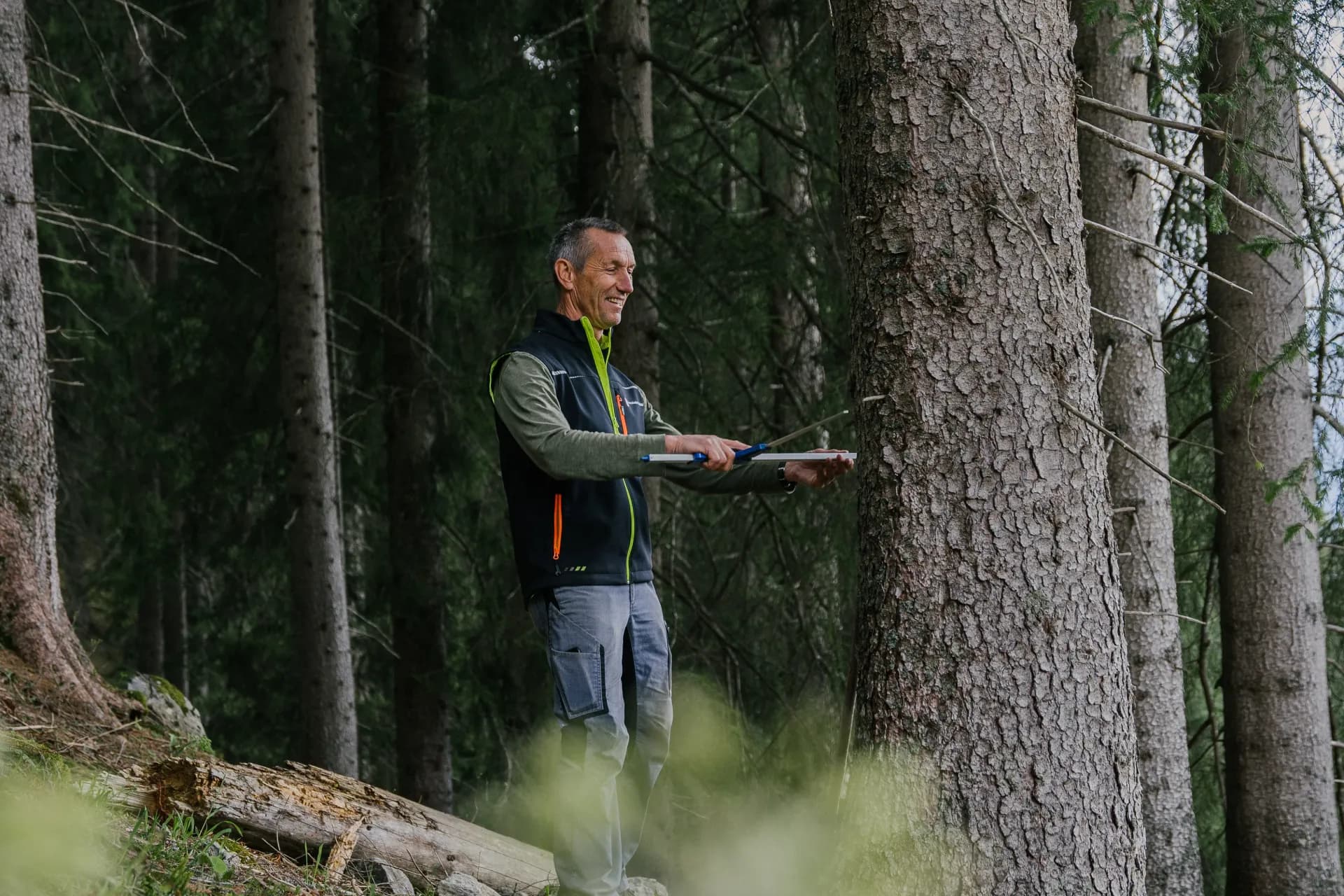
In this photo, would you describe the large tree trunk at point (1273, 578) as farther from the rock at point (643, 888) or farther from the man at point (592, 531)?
the rock at point (643, 888)

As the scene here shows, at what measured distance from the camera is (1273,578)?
5.49m

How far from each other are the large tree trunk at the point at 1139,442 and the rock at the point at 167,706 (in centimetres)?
381

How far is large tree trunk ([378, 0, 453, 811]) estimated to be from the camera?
930 cm

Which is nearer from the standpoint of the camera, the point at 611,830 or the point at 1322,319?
the point at 611,830

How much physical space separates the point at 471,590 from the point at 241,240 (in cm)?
374

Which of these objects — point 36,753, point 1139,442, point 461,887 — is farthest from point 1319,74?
point 36,753

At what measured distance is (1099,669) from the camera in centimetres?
317

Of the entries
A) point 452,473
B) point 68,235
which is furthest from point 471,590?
point 68,235

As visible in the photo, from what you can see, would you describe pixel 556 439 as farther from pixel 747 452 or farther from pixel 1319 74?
pixel 1319 74

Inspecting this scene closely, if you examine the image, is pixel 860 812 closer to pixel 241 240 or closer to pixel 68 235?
pixel 241 240

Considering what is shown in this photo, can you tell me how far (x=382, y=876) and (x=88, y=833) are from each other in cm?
109

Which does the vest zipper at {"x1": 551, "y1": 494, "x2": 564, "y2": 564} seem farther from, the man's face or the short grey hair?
the short grey hair

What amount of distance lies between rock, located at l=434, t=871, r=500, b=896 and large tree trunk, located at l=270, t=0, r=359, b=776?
3.82 metres

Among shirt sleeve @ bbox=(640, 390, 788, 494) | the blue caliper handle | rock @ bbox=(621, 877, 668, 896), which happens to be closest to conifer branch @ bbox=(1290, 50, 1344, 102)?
shirt sleeve @ bbox=(640, 390, 788, 494)
